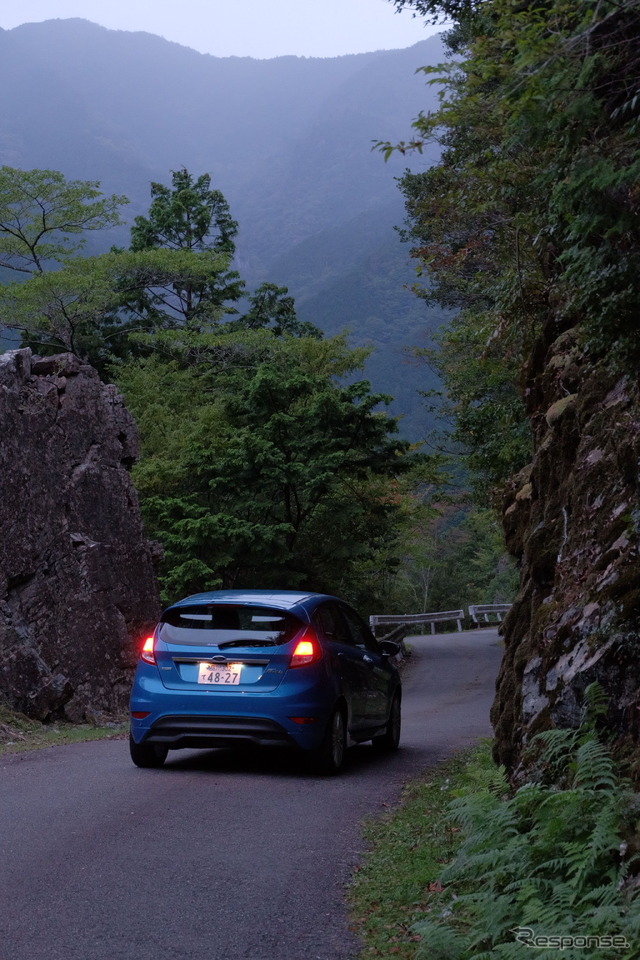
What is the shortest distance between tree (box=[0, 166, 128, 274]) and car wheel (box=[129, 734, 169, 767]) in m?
32.2

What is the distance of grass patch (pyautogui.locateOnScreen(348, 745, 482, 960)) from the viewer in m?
5.12

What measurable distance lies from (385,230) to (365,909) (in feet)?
537

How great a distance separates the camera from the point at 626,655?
19.7ft

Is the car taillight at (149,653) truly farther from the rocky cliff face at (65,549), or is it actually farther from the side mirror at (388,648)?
the rocky cliff face at (65,549)

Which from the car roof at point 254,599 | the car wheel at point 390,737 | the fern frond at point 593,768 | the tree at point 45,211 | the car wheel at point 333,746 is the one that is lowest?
the car wheel at point 390,737

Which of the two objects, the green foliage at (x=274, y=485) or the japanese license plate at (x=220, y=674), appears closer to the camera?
the japanese license plate at (x=220, y=674)

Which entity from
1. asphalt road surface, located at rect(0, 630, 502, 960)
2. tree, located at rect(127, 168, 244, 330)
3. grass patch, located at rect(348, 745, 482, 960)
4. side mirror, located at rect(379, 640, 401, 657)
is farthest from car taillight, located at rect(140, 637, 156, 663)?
tree, located at rect(127, 168, 244, 330)

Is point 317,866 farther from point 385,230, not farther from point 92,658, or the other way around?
point 385,230

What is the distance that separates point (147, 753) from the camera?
1038 cm

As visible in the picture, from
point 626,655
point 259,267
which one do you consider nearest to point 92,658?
point 626,655

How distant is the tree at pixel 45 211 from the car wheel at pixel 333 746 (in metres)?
32.7

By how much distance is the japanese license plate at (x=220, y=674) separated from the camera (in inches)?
389

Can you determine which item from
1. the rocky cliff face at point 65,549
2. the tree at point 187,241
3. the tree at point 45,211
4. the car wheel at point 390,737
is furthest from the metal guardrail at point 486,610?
the car wheel at point 390,737

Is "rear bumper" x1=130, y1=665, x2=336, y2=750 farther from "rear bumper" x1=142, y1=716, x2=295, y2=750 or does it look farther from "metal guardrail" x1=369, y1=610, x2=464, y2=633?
"metal guardrail" x1=369, y1=610, x2=464, y2=633
